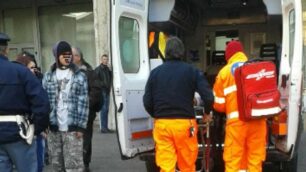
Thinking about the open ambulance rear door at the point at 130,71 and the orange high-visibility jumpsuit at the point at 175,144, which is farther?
the open ambulance rear door at the point at 130,71

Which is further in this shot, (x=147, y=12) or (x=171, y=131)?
(x=147, y=12)

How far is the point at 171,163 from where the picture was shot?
475 cm

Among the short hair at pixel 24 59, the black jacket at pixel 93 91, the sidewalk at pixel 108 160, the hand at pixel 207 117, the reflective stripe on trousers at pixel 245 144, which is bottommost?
the sidewalk at pixel 108 160

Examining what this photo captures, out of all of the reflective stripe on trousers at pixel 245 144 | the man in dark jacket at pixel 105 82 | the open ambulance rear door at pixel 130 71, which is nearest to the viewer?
the reflective stripe on trousers at pixel 245 144

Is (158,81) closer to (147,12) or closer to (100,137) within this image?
(147,12)

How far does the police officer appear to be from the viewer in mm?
3939

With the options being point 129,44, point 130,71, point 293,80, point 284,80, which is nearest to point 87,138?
point 130,71

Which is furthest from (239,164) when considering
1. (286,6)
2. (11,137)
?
(11,137)

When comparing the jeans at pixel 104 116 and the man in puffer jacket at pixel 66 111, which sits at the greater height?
the man in puffer jacket at pixel 66 111

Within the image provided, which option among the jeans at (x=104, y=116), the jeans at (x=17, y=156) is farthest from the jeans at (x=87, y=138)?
the jeans at (x=104, y=116)

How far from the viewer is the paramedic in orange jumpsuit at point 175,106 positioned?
15.4ft

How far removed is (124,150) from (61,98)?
967 mm

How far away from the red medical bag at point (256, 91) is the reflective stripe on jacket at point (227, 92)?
0.36ft

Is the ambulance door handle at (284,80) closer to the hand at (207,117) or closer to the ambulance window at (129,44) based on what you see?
the hand at (207,117)
